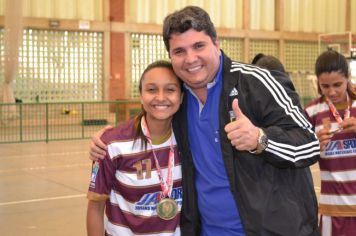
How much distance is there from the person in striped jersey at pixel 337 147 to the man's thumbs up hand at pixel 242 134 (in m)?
1.39

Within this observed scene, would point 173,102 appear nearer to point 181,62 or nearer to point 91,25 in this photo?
point 181,62

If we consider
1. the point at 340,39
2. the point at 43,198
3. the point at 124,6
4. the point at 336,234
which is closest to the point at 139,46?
the point at 124,6

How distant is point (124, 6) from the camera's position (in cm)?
2128

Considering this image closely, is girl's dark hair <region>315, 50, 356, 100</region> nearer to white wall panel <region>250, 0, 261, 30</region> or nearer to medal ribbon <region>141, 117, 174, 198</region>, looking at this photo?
medal ribbon <region>141, 117, 174, 198</region>

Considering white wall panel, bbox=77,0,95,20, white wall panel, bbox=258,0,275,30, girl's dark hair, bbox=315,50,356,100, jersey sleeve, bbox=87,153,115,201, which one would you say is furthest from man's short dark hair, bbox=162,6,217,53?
white wall panel, bbox=258,0,275,30

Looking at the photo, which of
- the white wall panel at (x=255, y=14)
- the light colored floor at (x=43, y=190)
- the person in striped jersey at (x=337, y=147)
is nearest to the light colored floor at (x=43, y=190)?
the light colored floor at (x=43, y=190)

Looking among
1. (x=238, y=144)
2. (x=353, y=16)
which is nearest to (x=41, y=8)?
(x=353, y=16)

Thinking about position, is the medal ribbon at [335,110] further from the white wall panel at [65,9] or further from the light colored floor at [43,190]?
the white wall panel at [65,9]

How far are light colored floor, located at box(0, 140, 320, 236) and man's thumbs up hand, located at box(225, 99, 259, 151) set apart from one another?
12.5ft

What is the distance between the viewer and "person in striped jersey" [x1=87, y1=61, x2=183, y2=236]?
107 inches

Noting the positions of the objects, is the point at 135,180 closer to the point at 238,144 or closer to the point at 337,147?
the point at 238,144

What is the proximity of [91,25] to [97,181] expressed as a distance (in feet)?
60.7

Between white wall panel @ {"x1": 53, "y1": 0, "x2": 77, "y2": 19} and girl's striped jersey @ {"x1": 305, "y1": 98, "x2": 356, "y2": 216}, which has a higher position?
white wall panel @ {"x1": 53, "y1": 0, "x2": 77, "y2": 19}

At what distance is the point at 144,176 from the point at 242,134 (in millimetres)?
749
